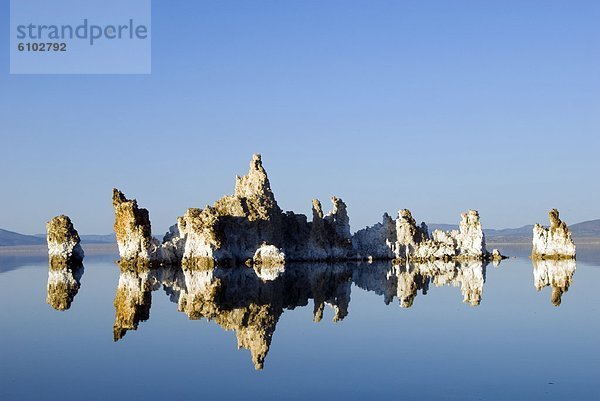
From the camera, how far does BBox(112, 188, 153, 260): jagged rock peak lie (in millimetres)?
67375

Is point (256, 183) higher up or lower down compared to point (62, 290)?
higher up

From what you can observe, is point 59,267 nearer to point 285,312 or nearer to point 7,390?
point 285,312

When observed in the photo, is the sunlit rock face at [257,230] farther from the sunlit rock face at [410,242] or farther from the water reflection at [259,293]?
the water reflection at [259,293]

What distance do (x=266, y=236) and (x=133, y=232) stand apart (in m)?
11.3

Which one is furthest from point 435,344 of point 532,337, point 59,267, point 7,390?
point 59,267

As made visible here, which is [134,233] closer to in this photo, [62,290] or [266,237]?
[266,237]

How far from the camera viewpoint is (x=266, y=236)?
70.7 metres

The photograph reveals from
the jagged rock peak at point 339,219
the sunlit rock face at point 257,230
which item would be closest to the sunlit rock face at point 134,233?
the sunlit rock face at point 257,230

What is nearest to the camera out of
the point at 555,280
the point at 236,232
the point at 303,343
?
the point at 303,343

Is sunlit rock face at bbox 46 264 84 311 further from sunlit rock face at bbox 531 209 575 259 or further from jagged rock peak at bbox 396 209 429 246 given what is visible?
sunlit rock face at bbox 531 209 575 259

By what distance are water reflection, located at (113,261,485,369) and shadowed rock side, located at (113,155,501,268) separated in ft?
34.3

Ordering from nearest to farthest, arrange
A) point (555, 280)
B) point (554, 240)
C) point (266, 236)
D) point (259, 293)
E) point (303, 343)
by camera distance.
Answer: point (303, 343), point (259, 293), point (555, 280), point (266, 236), point (554, 240)

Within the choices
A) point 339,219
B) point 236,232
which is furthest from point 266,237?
point 339,219

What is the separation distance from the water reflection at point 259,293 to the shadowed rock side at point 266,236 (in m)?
10.4
